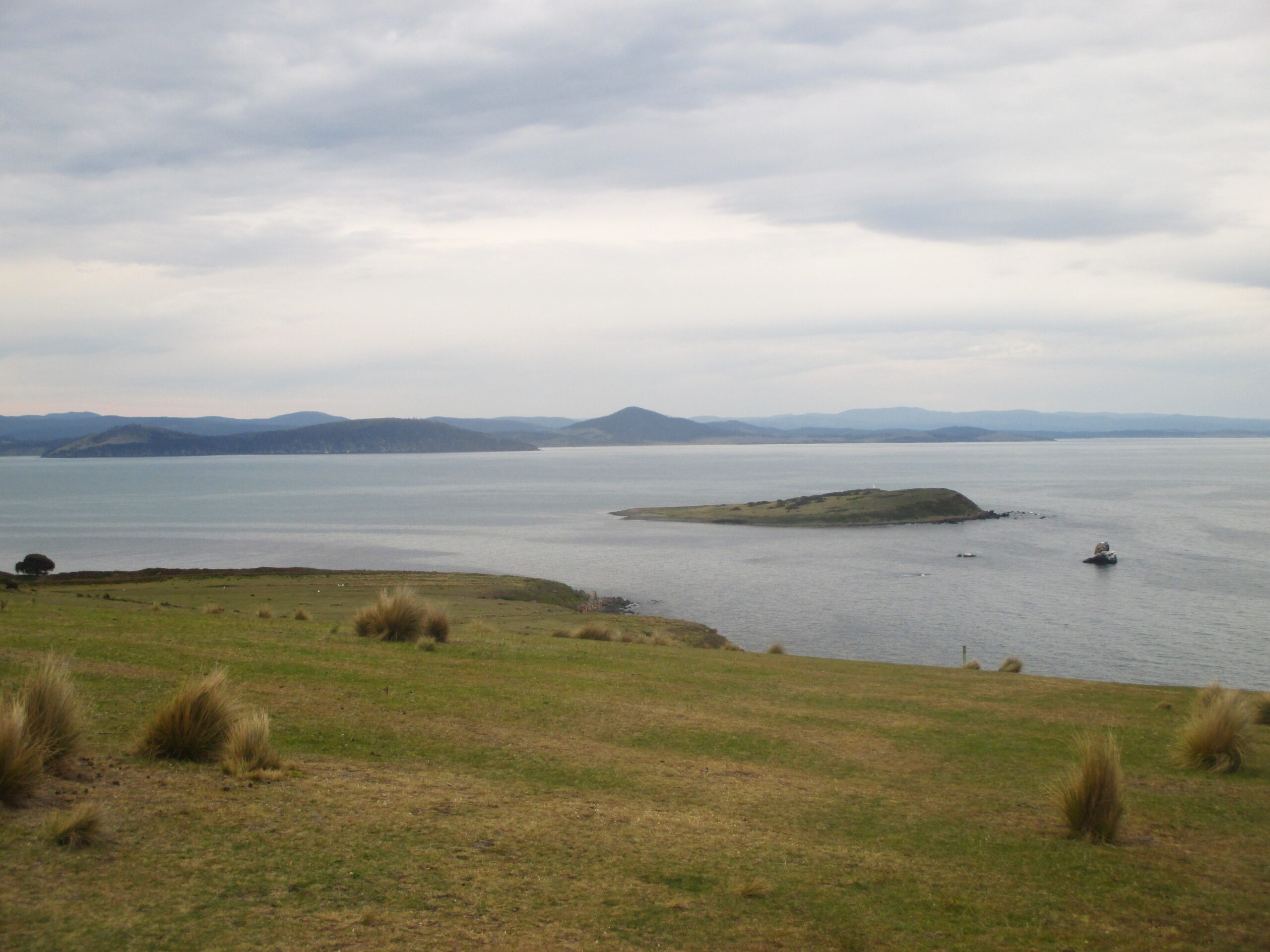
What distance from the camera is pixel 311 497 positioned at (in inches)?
6112

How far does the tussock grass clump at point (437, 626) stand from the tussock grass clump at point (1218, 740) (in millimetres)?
11955

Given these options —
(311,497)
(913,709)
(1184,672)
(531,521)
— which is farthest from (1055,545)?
(311,497)

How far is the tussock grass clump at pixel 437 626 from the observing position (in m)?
17.0

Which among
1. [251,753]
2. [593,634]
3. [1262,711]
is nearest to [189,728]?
[251,753]

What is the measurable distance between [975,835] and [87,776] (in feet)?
24.3

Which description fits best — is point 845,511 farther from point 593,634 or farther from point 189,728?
point 189,728

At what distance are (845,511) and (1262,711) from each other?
104632 mm

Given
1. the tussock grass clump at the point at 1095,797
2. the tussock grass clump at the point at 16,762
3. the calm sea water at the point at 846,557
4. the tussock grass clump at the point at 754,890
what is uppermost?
the tussock grass clump at the point at 16,762

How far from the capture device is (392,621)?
16641mm

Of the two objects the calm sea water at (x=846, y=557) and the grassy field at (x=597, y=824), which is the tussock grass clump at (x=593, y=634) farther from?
the calm sea water at (x=846, y=557)

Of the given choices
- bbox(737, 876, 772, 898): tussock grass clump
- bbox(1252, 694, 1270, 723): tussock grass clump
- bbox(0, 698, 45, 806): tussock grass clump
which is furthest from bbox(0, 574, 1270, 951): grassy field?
bbox(1252, 694, 1270, 723): tussock grass clump

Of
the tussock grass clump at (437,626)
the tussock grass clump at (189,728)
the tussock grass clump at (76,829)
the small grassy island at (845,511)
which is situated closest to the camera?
the tussock grass clump at (76,829)

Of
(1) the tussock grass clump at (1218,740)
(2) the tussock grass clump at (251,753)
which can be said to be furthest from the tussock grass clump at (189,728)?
(1) the tussock grass clump at (1218,740)

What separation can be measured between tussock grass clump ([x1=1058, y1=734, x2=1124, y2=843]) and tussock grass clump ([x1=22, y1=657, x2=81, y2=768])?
850 cm
